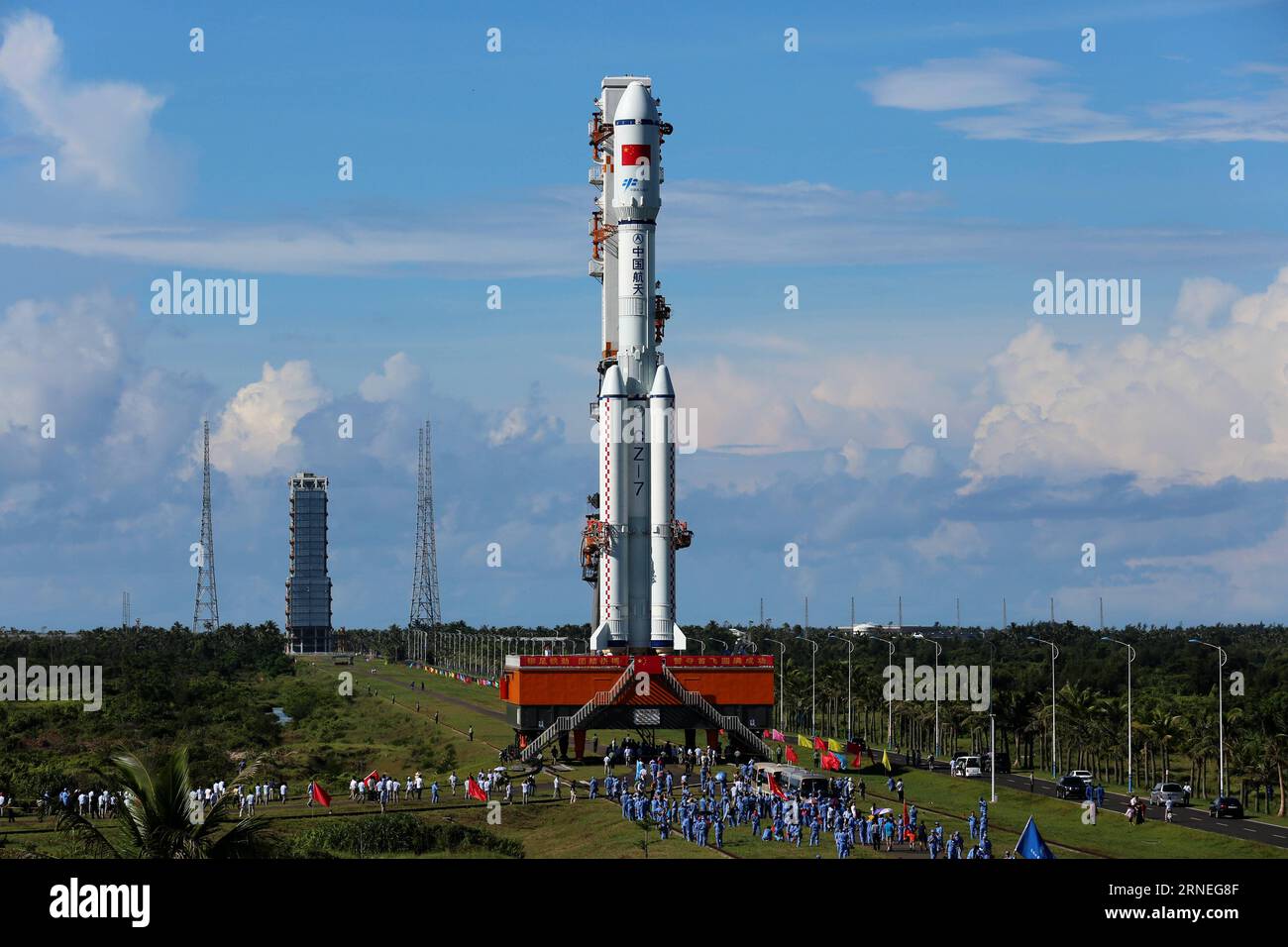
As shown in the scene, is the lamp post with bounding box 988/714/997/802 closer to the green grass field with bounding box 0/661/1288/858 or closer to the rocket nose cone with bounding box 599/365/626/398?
the green grass field with bounding box 0/661/1288/858

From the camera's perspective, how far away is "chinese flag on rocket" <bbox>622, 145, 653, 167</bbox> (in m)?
108

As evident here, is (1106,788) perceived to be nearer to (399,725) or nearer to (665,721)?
(665,721)

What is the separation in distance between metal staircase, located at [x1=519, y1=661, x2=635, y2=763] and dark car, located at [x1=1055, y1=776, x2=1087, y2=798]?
26529 millimetres

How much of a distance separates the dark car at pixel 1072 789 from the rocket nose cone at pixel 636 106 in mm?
48874

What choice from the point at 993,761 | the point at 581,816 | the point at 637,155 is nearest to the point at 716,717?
the point at 581,816

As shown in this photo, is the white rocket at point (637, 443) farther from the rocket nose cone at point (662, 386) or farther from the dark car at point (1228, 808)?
the dark car at point (1228, 808)

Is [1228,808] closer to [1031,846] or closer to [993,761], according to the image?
[993,761]

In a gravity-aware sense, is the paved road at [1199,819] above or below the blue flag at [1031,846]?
below

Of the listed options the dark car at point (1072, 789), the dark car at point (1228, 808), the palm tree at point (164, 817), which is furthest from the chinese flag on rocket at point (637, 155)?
the palm tree at point (164, 817)

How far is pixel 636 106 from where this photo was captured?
4247 inches

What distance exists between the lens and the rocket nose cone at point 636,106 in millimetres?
107875

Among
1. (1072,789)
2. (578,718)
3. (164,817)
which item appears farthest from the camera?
(578,718)

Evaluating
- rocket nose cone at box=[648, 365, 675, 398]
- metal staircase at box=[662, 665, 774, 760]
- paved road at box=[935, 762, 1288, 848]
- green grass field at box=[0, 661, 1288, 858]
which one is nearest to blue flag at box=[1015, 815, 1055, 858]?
green grass field at box=[0, 661, 1288, 858]

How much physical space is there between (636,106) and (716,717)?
38.8 meters
